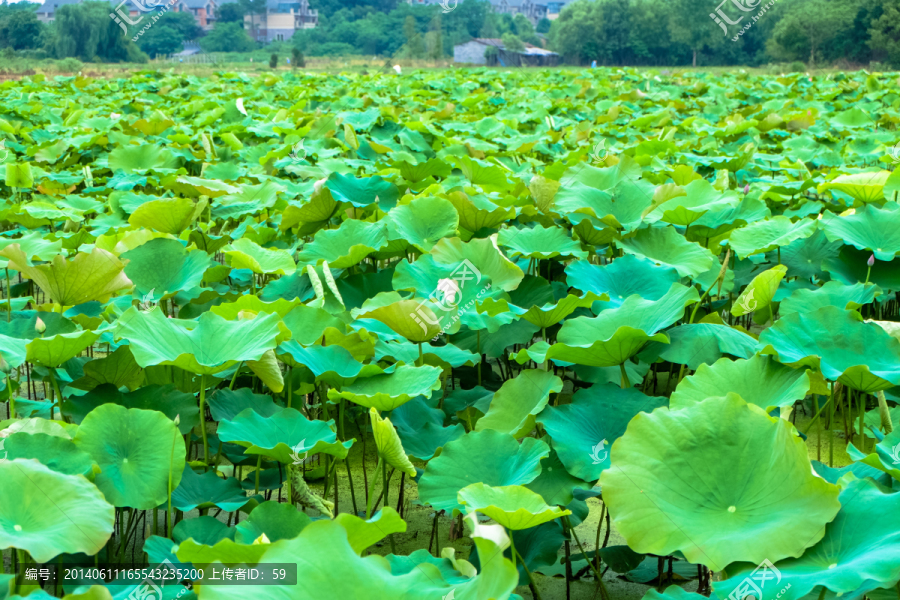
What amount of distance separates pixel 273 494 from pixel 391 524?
0.67 metres

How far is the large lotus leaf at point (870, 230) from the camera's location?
6.38 ft

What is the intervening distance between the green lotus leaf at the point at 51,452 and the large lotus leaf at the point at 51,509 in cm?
10

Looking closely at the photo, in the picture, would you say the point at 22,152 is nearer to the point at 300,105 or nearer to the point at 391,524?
the point at 300,105

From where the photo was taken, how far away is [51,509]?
0.99 meters

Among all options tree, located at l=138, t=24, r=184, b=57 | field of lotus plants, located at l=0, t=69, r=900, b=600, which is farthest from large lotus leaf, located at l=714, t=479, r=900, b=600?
tree, located at l=138, t=24, r=184, b=57

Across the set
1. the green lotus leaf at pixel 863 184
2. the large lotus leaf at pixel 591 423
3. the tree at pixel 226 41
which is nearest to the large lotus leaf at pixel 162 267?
the large lotus leaf at pixel 591 423

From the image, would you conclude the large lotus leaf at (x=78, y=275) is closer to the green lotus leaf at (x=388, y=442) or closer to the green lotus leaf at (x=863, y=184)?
the green lotus leaf at (x=388, y=442)

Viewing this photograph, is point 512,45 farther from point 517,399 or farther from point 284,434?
point 284,434

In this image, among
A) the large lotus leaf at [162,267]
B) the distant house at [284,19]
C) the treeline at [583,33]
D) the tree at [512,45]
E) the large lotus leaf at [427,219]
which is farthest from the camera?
the distant house at [284,19]

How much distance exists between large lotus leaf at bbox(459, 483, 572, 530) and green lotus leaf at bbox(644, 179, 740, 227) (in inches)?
51.7

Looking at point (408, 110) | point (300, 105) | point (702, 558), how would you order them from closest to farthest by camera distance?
point (702, 558) < point (300, 105) < point (408, 110)

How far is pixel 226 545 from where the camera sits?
888mm

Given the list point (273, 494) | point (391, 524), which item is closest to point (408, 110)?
point (273, 494)

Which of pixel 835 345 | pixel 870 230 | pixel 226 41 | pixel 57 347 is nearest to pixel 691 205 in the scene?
pixel 870 230
